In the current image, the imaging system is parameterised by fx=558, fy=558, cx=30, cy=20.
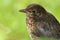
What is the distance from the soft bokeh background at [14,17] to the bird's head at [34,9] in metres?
0.59

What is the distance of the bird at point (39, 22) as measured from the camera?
22.0 feet

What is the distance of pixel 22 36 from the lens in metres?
7.60

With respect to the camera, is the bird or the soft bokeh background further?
the soft bokeh background

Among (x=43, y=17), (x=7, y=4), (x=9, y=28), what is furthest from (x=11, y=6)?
(x=43, y=17)

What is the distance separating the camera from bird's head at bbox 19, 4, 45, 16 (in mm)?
6758

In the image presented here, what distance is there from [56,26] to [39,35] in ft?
0.78

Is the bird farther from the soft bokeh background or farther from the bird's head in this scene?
the soft bokeh background

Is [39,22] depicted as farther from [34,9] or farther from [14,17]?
[14,17]

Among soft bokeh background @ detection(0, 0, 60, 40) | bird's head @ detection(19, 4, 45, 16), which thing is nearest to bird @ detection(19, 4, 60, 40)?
bird's head @ detection(19, 4, 45, 16)

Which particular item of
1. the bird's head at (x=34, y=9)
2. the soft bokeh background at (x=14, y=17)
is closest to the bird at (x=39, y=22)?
the bird's head at (x=34, y=9)

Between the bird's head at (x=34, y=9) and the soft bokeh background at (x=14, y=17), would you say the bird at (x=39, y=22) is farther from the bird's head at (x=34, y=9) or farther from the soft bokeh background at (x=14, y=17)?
the soft bokeh background at (x=14, y=17)

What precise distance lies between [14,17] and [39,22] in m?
1.48

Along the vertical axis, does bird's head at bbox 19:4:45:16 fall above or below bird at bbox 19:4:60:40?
above

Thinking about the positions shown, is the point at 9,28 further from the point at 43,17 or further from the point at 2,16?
the point at 43,17
